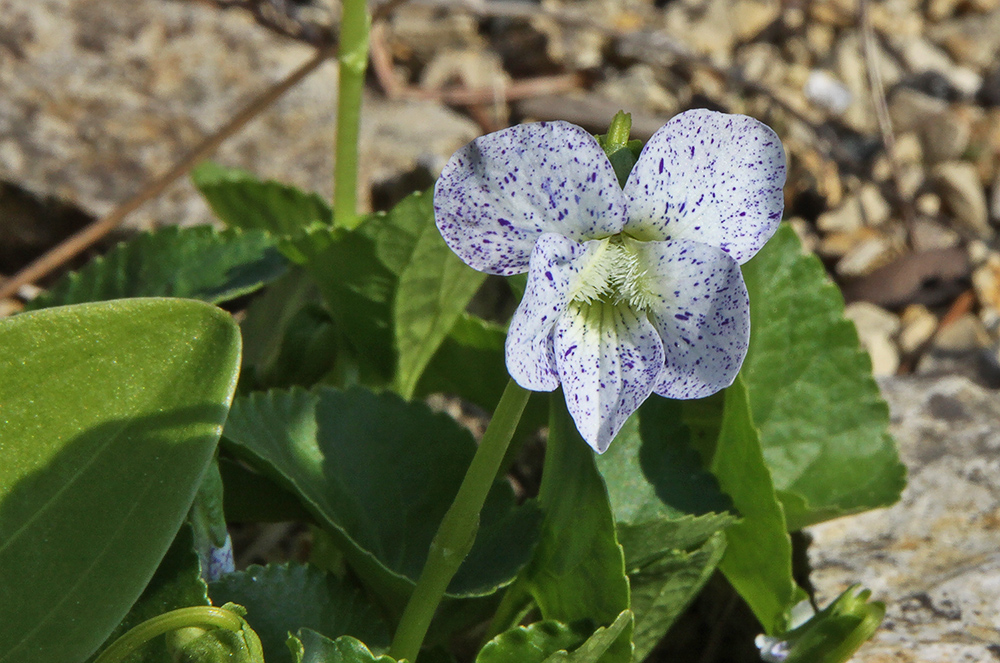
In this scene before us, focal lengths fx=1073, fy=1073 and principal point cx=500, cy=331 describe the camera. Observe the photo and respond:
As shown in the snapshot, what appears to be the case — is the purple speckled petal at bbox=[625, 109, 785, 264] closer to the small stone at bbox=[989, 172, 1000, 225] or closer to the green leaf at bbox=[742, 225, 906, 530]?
the green leaf at bbox=[742, 225, 906, 530]

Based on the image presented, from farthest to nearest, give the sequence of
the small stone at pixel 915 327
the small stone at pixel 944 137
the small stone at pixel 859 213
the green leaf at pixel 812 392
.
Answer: the small stone at pixel 944 137
the small stone at pixel 859 213
the small stone at pixel 915 327
the green leaf at pixel 812 392

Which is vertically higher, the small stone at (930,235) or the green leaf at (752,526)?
the green leaf at (752,526)

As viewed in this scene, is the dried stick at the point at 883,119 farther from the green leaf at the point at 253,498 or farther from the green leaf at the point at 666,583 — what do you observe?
the green leaf at the point at 253,498

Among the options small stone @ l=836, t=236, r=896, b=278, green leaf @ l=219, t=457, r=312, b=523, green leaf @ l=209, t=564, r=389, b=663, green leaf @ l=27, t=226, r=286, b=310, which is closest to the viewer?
green leaf @ l=209, t=564, r=389, b=663

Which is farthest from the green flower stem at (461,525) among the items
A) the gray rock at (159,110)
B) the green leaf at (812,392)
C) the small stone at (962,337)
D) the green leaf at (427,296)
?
the small stone at (962,337)

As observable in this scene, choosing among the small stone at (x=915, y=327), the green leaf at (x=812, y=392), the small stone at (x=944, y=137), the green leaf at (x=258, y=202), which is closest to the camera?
the green leaf at (x=812, y=392)

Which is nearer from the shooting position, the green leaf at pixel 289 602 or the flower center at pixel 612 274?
the flower center at pixel 612 274

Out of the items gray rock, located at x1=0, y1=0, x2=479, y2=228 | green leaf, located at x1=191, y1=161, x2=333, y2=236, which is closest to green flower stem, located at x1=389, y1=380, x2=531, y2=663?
green leaf, located at x1=191, y1=161, x2=333, y2=236
